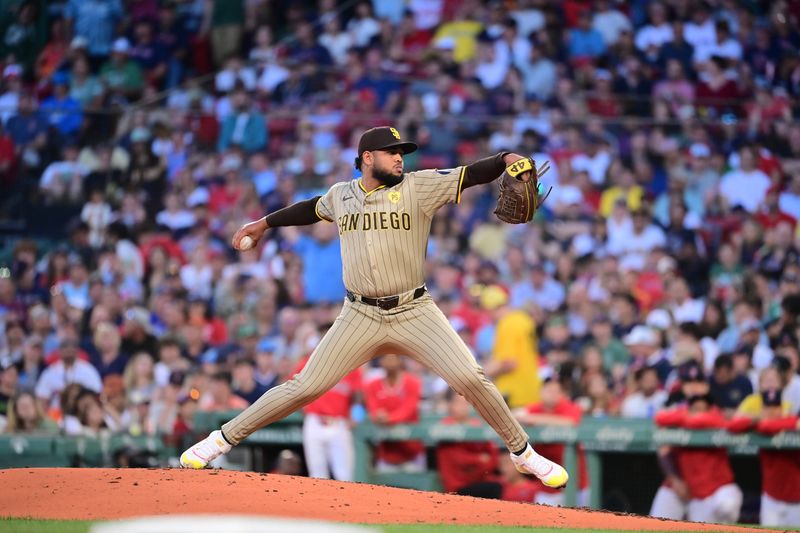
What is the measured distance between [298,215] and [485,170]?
46.7 inches

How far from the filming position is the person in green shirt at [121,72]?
49.5 ft

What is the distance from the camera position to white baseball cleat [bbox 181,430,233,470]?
673cm

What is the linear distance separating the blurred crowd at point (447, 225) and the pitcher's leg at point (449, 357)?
348cm

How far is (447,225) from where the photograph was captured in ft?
41.3

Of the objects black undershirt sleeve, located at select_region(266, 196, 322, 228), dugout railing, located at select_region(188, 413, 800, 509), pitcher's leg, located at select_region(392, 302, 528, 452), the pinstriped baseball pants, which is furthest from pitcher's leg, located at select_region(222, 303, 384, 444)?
dugout railing, located at select_region(188, 413, 800, 509)

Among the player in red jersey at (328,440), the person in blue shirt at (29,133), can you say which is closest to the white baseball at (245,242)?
the player in red jersey at (328,440)

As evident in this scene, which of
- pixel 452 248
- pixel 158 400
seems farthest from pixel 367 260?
pixel 452 248

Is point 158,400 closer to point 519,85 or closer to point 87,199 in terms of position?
point 87,199

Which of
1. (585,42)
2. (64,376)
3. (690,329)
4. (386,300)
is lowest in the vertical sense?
(64,376)

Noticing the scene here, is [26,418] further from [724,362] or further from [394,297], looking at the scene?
[724,362]

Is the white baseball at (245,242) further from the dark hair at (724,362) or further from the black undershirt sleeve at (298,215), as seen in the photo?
the dark hair at (724,362)

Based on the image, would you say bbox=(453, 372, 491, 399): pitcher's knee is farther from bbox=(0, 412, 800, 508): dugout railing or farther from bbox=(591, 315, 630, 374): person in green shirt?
bbox=(591, 315, 630, 374): person in green shirt

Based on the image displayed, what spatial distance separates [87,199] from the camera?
12.6m

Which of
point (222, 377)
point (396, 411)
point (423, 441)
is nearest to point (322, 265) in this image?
point (222, 377)
